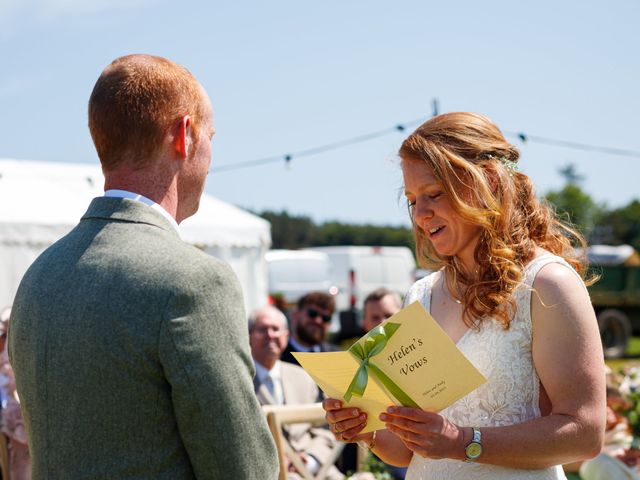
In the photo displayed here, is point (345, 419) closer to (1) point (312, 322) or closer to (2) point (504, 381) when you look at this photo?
(2) point (504, 381)

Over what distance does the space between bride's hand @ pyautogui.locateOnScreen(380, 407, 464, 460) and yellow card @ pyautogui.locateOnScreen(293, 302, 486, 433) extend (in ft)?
0.12

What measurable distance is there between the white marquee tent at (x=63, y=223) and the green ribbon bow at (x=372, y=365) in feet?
19.8

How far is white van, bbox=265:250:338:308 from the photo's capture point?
59.8ft

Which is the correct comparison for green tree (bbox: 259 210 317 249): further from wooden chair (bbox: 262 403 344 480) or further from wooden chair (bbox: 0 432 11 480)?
wooden chair (bbox: 262 403 344 480)

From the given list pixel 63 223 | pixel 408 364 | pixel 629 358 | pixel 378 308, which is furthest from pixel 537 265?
pixel 629 358

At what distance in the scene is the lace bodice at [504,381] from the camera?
201 centimetres

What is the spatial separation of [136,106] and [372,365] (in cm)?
83

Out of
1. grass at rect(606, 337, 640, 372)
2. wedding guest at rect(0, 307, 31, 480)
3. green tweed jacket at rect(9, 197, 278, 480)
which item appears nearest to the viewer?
green tweed jacket at rect(9, 197, 278, 480)

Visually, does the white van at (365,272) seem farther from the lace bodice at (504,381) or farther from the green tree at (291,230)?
the green tree at (291,230)

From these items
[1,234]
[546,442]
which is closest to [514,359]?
[546,442]

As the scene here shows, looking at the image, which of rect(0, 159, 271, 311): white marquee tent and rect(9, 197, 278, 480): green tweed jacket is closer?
rect(9, 197, 278, 480): green tweed jacket

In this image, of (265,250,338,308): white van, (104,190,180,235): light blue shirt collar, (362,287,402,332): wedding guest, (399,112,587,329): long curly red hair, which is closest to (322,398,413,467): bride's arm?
(399,112,587,329): long curly red hair

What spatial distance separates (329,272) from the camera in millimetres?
19484

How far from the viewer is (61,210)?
7750mm
